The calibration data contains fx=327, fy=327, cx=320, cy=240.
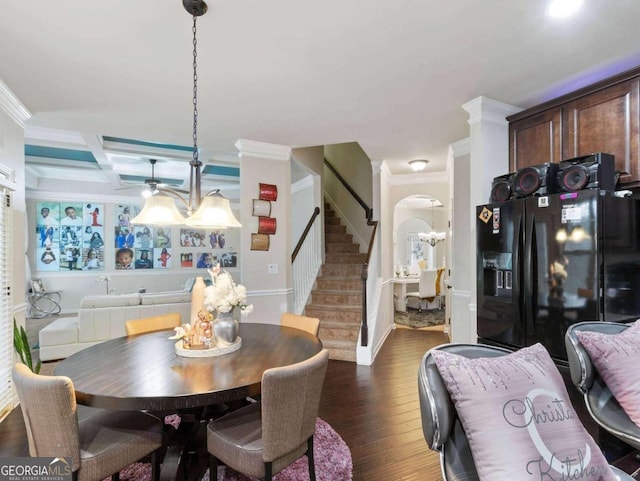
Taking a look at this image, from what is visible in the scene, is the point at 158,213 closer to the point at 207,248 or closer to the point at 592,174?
the point at 592,174

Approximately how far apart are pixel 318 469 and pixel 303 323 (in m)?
0.95

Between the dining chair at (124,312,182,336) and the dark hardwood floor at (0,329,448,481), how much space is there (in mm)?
1016

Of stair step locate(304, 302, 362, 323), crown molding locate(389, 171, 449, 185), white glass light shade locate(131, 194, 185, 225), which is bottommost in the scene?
stair step locate(304, 302, 362, 323)

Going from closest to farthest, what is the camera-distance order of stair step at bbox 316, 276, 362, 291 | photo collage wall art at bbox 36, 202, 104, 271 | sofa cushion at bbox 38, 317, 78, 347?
sofa cushion at bbox 38, 317, 78, 347
stair step at bbox 316, 276, 362, 291
photo collage wall art at bbox 36, 202, 104, 271

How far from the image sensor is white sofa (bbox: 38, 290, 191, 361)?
4.09 metres

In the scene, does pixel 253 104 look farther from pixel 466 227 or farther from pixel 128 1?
pixel 466 227

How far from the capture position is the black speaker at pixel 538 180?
2348 millimetres

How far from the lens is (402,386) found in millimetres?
3359

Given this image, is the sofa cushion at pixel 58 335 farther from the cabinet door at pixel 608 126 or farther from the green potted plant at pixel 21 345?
the cabinet door at pixel 608 126

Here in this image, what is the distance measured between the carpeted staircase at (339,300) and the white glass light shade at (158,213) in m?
2.82

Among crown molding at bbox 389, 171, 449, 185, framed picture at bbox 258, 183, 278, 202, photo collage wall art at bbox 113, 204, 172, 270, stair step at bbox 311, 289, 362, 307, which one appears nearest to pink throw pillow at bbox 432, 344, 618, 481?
framed picture at bbox 258, 183, 278, 202

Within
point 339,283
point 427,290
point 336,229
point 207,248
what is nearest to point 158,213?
point 339,283

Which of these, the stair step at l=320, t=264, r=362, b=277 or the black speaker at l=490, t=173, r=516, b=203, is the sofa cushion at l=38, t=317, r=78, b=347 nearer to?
the stair step at l=320, t=264, r=362, b=277

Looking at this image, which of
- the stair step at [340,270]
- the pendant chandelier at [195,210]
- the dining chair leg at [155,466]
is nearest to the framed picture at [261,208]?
the stair step at [340,270]
